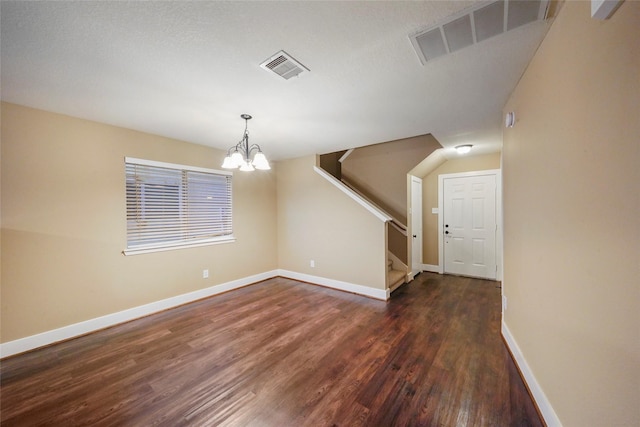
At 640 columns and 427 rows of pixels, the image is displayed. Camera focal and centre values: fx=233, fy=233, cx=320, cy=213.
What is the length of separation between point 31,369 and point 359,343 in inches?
119

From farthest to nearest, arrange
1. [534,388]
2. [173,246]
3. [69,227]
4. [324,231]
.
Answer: [324,231] < [173,246] < [69,227] < [534,388]

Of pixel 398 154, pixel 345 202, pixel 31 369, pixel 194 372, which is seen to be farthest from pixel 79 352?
pixel 398 154

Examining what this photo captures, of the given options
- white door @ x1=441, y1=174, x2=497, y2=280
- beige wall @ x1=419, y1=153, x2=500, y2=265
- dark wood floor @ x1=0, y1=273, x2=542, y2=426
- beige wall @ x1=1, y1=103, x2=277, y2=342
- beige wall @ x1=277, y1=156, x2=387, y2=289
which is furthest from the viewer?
beige wall @ x1=419, y1=153, x2=500, y2=265

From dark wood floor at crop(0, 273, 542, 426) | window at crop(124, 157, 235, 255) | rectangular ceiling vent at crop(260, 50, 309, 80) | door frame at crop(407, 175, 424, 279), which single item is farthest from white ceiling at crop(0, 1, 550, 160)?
dark wood floor at crop(0, 273, 542, 426)

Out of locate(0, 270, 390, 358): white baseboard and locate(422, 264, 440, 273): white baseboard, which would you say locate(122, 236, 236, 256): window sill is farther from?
locate(422, 264, 440, 273): white baseboard

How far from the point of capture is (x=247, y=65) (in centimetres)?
174

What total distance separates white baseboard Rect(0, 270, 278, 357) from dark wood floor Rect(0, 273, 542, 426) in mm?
106

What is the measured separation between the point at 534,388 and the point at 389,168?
3.69m

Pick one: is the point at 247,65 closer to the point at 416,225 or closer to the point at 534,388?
the point at 534,388

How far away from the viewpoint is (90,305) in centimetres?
270

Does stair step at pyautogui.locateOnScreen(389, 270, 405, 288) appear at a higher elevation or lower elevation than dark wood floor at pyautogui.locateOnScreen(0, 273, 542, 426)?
higher

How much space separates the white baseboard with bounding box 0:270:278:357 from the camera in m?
2.30

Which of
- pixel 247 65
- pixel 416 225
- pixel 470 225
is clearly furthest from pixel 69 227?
pixel 470 225

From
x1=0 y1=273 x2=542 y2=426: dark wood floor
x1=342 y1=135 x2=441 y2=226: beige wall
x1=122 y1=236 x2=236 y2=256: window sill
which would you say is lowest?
x1=0 y1=273 x2=542 y2=426: dark wood floor
